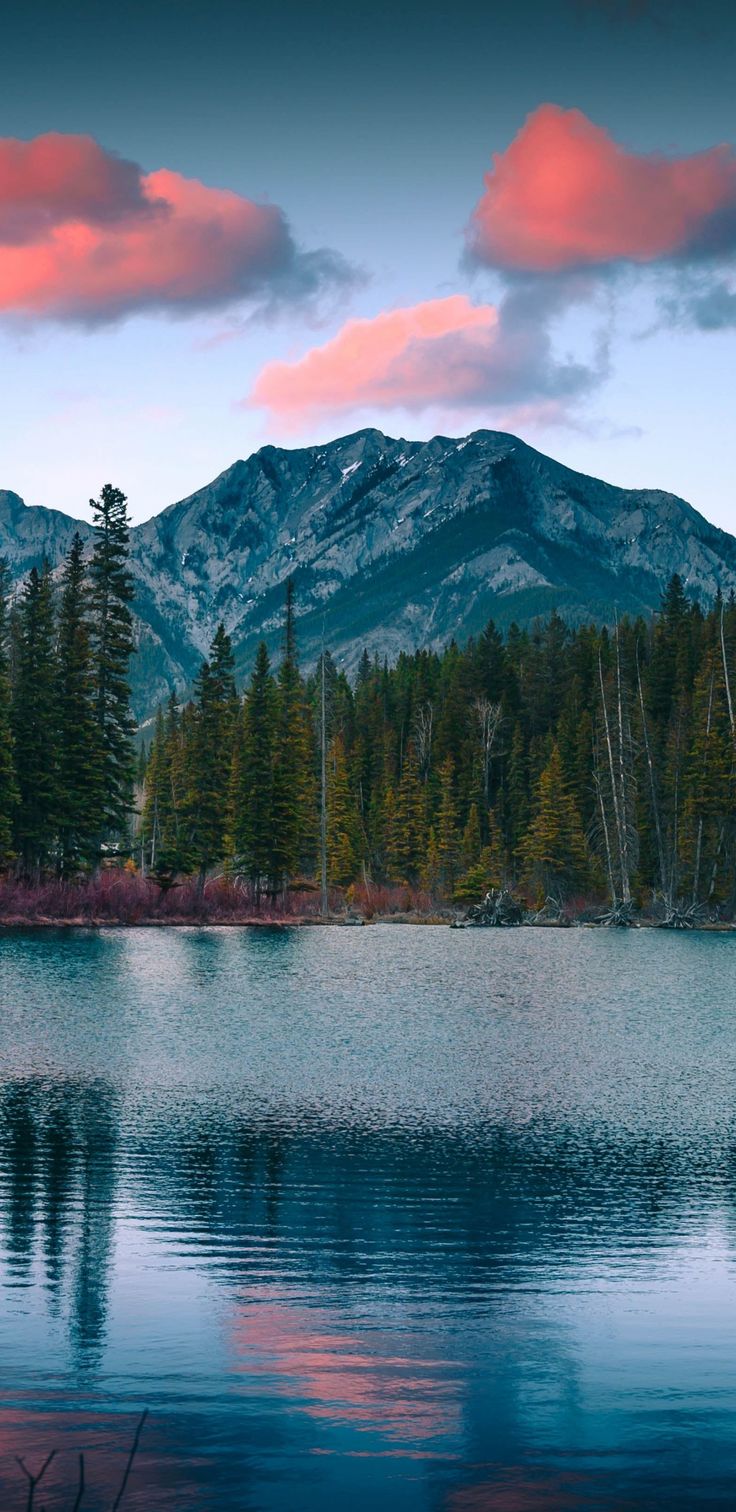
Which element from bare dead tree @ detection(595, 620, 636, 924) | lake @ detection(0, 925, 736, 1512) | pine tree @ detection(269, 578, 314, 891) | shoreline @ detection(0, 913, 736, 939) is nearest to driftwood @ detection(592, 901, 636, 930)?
bare dead tree @ detection(595, 620, 636, 924)

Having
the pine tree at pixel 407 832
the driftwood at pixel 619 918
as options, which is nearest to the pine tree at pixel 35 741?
the driftwood at pixel 619 918

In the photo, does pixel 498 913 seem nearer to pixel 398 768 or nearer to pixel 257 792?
pixel 257 792

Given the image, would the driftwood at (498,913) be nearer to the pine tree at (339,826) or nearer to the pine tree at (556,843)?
the pine tree at (556,843)

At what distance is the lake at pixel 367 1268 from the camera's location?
8.91m

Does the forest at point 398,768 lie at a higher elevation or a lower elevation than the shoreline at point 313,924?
higher

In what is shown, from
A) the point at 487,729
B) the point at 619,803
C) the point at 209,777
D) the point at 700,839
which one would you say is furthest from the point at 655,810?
the point at 209,777

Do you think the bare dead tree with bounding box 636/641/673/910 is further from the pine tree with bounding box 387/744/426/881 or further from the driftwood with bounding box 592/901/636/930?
the pine tree with bounding box 387/744/426/881

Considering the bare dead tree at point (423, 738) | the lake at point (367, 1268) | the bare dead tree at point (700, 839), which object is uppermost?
the bare dead tree at point (423, 738)

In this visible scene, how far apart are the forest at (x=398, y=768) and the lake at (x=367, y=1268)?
5006cm

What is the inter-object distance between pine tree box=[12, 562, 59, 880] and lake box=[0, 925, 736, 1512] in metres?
47.6

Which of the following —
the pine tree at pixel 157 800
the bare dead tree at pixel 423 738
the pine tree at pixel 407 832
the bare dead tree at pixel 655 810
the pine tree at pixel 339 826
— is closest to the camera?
the bare dead tree at pixel 655 810

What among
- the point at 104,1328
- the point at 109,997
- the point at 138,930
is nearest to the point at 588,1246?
the point at 104,1328

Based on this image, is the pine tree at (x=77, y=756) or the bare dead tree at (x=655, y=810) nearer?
the pine tree at (x=77, y=756)

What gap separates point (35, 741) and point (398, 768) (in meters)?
73.5
